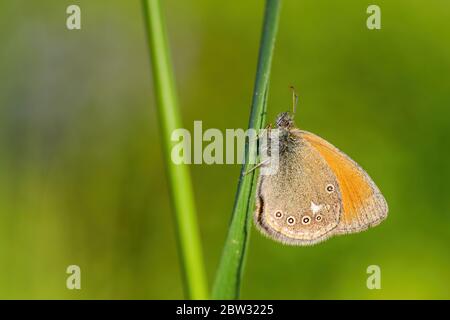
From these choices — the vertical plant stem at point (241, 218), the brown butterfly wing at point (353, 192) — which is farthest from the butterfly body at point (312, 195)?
the vertical plant stem at point (241, 218)

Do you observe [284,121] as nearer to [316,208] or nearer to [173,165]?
[316,208]

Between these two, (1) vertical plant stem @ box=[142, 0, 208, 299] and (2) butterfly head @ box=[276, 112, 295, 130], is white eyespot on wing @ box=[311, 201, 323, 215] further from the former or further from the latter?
(1) vertical plant stem @ box=[142, 0, 208, 299]

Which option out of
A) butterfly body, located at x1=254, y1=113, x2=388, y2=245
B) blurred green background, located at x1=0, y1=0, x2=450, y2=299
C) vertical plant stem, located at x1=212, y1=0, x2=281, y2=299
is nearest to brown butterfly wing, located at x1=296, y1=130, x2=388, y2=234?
butterfly body, located at x1=254, y1=113, x2=388, y2=245

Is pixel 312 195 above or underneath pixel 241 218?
underneath

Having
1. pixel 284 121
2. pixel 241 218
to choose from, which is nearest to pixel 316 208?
pixel 284 121
